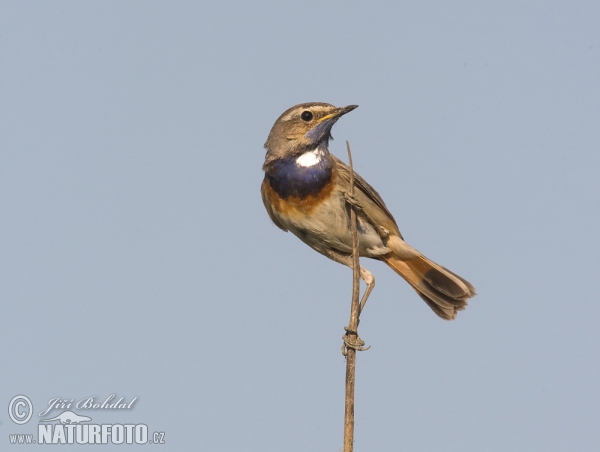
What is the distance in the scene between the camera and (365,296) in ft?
32.6

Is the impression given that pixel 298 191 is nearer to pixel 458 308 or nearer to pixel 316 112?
pixel 316 112

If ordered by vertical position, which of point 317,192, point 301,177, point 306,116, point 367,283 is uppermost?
point 306,116

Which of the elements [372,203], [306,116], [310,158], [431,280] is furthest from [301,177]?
[431,280]

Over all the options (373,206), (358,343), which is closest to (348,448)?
(358,343)

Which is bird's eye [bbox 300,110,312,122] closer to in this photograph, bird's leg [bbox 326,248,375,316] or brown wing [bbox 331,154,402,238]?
brown wing [bbox 331,154,402,238]

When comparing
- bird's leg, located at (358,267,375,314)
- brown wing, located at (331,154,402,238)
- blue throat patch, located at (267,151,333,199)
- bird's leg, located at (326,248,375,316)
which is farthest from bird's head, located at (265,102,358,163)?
bird's leg, located at (358,267,375,314)

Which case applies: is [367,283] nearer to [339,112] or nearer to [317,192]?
[317,192]

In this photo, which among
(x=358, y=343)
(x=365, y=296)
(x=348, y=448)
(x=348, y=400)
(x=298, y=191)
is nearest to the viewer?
(x=348, y=448)

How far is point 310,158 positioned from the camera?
9.20m

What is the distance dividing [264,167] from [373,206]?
4.30ft

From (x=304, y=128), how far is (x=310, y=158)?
34 cm

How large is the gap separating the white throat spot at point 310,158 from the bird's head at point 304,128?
54mm

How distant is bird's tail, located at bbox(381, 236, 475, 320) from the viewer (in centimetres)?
1034

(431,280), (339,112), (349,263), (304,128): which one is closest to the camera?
(339,112)
